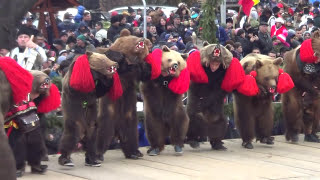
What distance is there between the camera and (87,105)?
9672mm

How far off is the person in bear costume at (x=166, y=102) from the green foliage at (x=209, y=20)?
4019mm

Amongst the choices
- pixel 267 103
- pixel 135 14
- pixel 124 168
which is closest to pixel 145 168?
pixel 124 168

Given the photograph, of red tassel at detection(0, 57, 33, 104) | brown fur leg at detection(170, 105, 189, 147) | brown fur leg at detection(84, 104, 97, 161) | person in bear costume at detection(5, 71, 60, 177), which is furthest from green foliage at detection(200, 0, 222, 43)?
red tassel at detection(0, 57, 33, 104)

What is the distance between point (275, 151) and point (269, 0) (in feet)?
66.5

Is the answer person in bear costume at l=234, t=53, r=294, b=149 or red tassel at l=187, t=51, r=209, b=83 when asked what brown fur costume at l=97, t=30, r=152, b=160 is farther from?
person in bear costume at l=234, t=53, r=294, b=149

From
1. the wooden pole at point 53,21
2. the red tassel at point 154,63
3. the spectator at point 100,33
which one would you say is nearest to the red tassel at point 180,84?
the red tassel at point 154,63

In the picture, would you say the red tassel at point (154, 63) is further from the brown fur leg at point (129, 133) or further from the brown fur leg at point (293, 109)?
the brown fur leg at point (293, 109)

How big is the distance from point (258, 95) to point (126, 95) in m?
2.31

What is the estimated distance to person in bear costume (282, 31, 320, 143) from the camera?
1172 centimetres

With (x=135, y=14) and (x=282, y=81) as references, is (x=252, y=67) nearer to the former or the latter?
Result: (x=282, y=81)

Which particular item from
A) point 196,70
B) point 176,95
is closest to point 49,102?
point 176,95

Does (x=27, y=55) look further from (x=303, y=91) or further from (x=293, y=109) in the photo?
(x=303, y=91)

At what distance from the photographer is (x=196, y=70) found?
1088cm

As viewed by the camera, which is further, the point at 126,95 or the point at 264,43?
the point at 264,43
